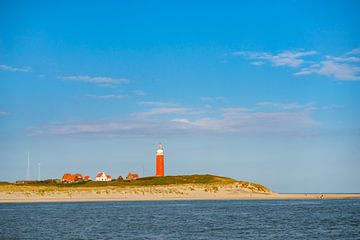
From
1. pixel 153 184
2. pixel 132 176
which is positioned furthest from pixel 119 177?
pixel 153 184

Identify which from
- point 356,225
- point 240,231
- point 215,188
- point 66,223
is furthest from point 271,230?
point 215,188

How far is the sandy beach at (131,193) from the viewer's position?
117 meters

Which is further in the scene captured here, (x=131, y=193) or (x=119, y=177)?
(x=119, y=177)

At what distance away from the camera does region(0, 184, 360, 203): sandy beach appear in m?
117

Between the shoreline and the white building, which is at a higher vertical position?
the white building

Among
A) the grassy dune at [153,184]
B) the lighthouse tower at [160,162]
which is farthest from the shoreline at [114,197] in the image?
the lighthouse tower at [160,162]

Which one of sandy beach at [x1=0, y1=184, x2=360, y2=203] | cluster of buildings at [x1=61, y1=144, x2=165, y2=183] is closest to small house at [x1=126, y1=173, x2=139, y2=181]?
cluster of buildings at [x1=61, y1=144, x2=165, y2=183]

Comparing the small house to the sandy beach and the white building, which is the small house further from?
the sandy beach

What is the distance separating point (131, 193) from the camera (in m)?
127

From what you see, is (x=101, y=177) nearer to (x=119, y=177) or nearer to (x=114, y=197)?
(x=119, y=177)

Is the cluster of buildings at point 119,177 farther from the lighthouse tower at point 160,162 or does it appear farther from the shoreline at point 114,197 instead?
the shoreline at point 114,197

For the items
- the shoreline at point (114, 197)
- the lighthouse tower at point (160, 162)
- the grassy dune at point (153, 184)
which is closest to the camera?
the shoreline at point (114, 197)

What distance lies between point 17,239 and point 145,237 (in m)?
9.78

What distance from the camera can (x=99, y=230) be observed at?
4691cm
